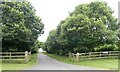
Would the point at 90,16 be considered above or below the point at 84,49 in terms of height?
above

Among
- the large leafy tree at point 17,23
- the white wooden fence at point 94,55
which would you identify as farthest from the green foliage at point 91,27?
the large leafy tree at point 17,23

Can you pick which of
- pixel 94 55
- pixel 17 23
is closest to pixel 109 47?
pixel 94 55

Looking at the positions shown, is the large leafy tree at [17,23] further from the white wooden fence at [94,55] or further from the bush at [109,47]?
the bush at [109,47]

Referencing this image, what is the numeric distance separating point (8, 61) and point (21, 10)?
7.18 metres

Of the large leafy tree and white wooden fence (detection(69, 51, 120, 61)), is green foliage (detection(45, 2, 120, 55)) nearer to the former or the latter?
white wooden fence (detection(69, 51, 120, 61))

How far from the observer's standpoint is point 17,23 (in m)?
27.1

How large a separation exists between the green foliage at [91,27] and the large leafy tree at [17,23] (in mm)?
4734

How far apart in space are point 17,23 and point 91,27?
880 centimetres

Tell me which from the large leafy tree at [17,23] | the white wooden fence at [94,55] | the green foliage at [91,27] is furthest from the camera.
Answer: the green foliage at [91,27]

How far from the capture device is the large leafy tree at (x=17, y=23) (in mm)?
26594

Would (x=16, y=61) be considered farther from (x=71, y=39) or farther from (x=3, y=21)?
(x=71, y=39)

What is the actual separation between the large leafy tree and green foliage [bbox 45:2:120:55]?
4734mm

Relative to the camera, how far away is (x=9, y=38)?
26.9 m

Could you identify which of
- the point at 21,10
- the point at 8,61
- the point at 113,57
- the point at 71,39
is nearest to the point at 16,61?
the point at 8,61
